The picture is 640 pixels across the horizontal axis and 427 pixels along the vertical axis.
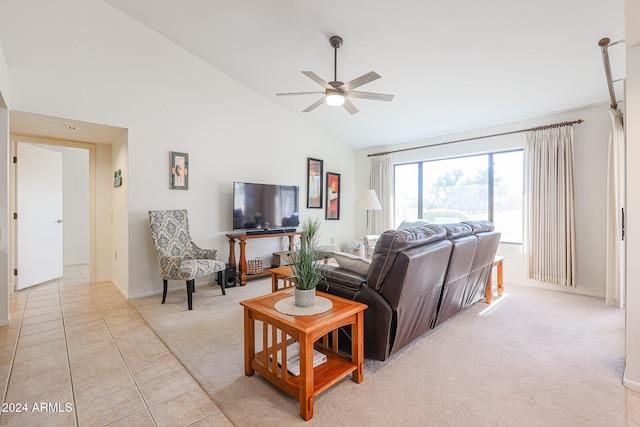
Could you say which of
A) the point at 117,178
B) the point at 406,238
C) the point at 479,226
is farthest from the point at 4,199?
the point at 479,226

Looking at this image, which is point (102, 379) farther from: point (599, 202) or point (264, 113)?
point (599, 202)

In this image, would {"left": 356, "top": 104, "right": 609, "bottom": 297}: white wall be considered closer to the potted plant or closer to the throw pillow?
the throw pillow

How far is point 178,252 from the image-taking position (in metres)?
3.87

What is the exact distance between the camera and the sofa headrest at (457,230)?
2.54m

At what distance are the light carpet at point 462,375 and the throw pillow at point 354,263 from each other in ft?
2.30

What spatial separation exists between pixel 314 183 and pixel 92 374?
4.50m

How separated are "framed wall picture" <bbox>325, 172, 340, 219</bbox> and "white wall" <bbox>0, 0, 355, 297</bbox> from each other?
48.1 inches

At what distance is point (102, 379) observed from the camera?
6.60 feet

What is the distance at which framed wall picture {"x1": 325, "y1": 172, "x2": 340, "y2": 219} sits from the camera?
6262mm

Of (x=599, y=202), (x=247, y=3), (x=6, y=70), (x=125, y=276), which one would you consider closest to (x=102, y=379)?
(x=125, y=276)

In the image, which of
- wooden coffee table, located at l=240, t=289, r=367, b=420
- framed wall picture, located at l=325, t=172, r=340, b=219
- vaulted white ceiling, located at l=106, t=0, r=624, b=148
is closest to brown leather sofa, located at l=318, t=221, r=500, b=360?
wooden coffee table, located at l=240, t=289, r=367, b=420

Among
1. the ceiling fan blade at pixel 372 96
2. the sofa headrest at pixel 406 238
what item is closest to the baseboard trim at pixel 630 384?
the sofa headrest at pixel 406 238

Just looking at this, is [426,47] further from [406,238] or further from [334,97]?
[406,238]

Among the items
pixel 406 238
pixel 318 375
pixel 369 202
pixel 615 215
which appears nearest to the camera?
pixel 318 375
